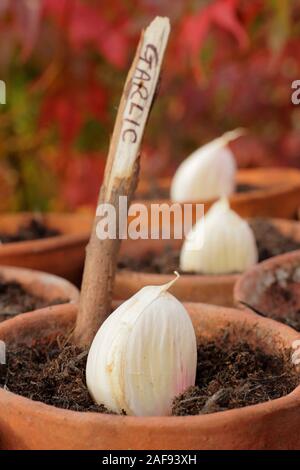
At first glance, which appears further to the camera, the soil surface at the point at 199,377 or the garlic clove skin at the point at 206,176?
the garlic clove skin at the point at 206,176

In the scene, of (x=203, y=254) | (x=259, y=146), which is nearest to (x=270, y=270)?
(x=203, y=254)

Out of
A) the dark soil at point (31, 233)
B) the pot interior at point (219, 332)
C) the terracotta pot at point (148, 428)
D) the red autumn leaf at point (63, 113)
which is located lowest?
the terracotta pot at point (148, 428)

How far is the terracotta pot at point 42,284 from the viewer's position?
1140mm

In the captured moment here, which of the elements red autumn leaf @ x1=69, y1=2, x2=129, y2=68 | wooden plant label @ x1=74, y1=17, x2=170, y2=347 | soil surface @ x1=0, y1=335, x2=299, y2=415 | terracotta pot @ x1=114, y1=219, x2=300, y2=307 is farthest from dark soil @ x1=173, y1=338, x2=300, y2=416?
red autumn leaf @ x1=69, y1=2, x2=129, y2=68

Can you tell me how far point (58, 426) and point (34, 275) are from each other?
1.78ft

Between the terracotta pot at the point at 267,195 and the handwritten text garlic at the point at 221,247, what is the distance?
0.25 metres

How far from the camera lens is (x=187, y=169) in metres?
1.68

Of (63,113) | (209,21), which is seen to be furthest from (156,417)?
(63,113)

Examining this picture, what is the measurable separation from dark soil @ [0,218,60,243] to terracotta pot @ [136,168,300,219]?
7.2 inches

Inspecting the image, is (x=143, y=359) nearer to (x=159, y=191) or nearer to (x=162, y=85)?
(x=159, y=191)

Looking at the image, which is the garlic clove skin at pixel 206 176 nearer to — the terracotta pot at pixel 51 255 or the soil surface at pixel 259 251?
the soil surface at pixel 259 251

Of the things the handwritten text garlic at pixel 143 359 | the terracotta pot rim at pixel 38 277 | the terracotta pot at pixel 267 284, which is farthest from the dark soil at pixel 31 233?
the handwritten text garlic at pixel 143 359

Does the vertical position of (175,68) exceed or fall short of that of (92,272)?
it exceeds it

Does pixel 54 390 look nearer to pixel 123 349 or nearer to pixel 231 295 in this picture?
pixel 123 349
